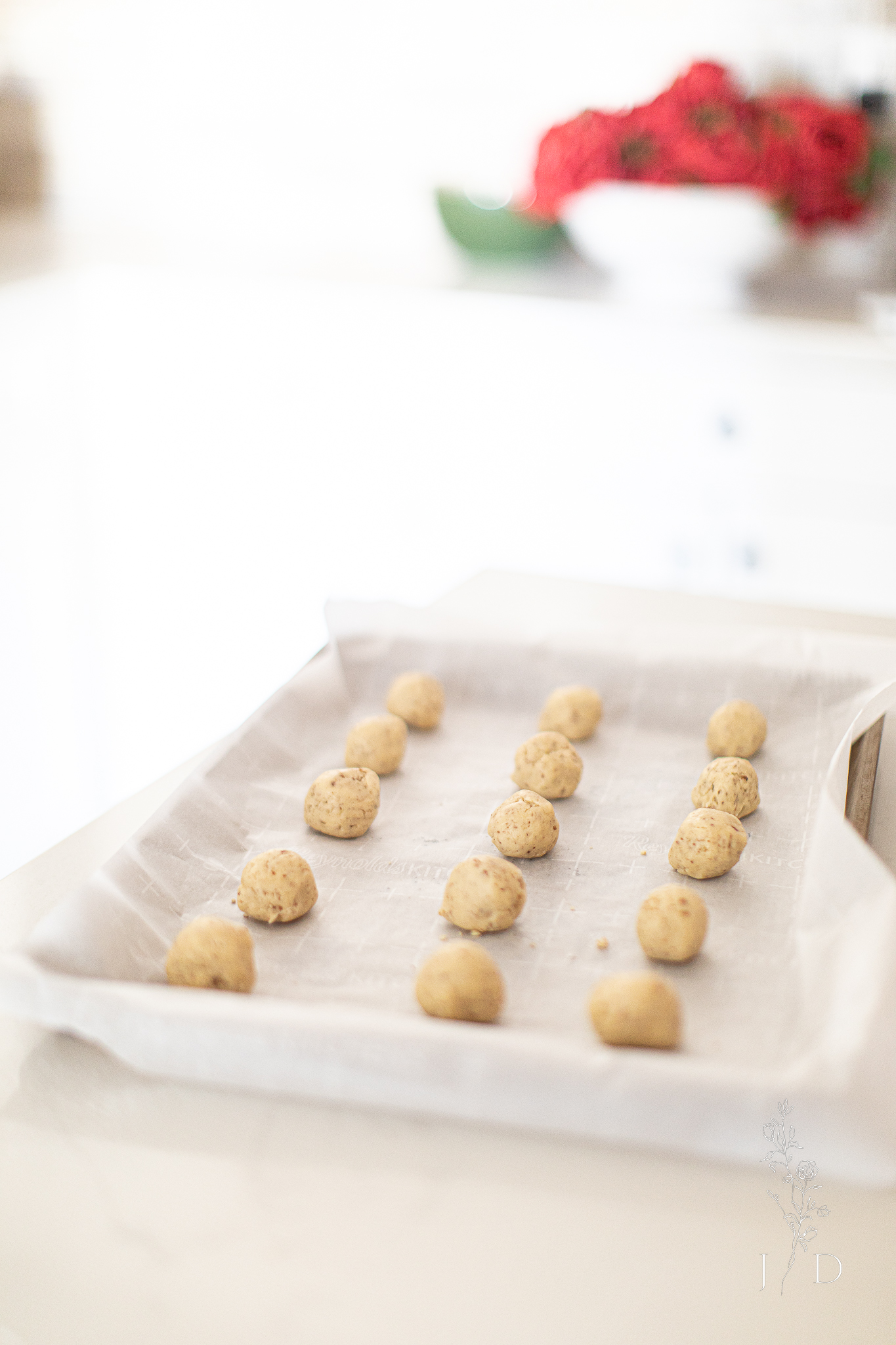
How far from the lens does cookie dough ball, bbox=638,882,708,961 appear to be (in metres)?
0.71

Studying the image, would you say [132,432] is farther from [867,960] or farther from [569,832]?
[867,960]

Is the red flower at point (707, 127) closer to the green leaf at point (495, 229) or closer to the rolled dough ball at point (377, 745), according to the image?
the green leaf at point (495, 229)

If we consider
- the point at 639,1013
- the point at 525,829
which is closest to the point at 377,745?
the point at 525,829

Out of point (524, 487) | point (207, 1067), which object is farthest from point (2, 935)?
point (524, 487)

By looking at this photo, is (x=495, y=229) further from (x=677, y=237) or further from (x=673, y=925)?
(x=673, y=925)

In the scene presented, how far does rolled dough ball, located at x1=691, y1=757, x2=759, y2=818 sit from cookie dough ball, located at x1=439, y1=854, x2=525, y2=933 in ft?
0.65

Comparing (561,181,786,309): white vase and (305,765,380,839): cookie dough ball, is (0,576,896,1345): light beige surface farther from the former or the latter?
(561,181,786,309): white vase

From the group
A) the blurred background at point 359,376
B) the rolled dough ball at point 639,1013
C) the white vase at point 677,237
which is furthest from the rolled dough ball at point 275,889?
the white vase at point 677,237

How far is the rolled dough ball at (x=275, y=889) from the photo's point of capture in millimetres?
743

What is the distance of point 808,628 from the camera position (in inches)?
51.2

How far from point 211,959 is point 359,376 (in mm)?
1884

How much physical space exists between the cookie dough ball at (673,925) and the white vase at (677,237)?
5.86ft

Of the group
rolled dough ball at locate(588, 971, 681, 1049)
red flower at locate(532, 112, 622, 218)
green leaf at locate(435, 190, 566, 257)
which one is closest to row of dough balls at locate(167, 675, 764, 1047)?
rolled dough ball at locate(588, 971, 681, 1049)

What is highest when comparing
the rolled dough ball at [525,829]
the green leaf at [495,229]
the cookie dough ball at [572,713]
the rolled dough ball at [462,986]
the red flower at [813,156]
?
the red flower at [813,156]
